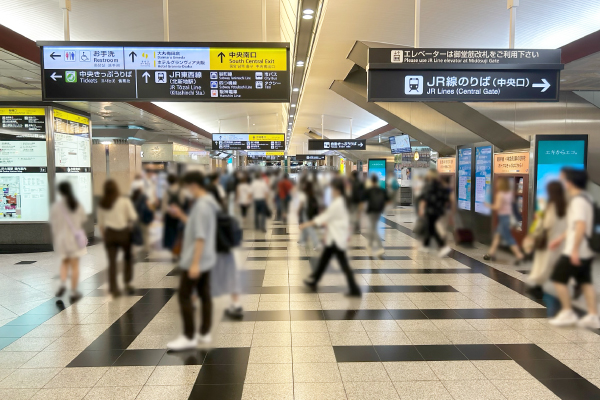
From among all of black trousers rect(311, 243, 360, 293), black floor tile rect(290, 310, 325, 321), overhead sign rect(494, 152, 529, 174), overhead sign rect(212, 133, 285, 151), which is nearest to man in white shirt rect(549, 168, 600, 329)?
overhead sign rect(494, 152, 529, 174)

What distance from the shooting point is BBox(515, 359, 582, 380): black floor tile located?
850 cm

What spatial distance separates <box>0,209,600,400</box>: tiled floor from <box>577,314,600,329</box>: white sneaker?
287cm

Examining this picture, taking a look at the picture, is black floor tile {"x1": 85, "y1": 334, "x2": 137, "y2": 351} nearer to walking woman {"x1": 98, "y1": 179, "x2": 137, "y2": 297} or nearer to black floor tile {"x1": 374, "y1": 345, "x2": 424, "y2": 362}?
black floor tile {"x1": 374, "y1": 345, "x2": 424, "y2": 362}

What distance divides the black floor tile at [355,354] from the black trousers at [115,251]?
27.8 feet

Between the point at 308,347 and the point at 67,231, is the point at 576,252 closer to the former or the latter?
the point at 67,231

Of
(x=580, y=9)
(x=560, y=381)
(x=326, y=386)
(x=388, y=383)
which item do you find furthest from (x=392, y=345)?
(x=580, y=9)

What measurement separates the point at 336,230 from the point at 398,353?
8848 millimetres

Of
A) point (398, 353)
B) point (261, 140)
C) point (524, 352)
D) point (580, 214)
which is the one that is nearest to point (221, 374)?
point (398, 353)

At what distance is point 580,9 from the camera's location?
34.6 feet

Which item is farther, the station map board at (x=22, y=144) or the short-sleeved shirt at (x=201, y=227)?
the station map board at (x=22, y=144)

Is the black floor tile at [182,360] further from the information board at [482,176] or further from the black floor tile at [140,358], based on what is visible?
the information board at [482,176]

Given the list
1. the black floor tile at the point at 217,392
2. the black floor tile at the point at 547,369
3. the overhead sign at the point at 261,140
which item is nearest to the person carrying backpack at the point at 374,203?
the black floor tile at the point at 217,392

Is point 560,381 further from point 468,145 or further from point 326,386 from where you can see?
point 468,145

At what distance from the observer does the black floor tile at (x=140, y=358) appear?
9.20 m
